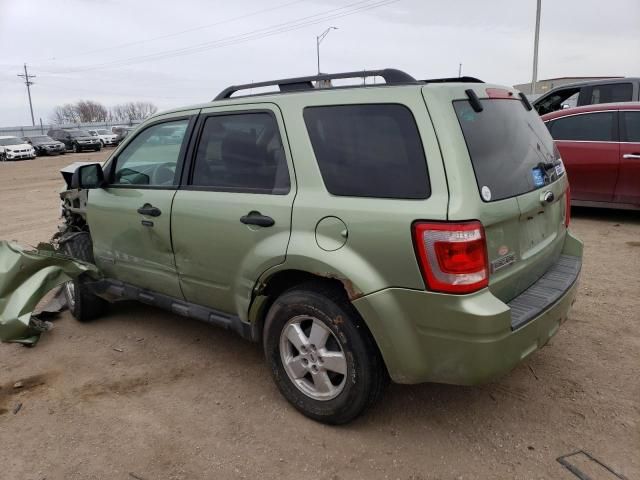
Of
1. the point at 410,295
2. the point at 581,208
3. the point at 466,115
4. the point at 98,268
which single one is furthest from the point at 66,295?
the point at 581,208

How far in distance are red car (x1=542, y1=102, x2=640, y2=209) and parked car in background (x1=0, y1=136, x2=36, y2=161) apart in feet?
104

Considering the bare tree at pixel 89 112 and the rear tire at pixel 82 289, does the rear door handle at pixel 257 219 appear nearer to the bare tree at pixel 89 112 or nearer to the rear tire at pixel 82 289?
the rear tire at pixel 82 289

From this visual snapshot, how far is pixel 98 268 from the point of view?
172 inches

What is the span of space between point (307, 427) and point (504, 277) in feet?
4.46

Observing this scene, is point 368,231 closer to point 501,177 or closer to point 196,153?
point 501,177

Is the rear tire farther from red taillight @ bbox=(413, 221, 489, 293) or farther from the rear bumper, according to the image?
red taillight @ bbox=(413, 221, 489, 293)

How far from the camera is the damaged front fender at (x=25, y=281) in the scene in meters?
4.05

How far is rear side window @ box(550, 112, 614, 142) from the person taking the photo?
282 inches

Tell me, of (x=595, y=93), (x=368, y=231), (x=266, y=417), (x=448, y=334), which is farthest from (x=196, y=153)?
(x=595, y=93)

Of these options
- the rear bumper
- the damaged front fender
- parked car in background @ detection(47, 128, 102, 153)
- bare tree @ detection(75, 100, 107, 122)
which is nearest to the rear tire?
the damaged front fender

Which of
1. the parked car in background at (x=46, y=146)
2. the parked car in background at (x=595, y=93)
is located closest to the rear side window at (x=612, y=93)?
the parked car in background at (x=595, y=93)

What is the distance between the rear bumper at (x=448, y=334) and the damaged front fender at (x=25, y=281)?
2.81m

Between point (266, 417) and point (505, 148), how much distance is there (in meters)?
2.00

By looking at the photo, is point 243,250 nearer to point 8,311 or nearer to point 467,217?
point 467,217
